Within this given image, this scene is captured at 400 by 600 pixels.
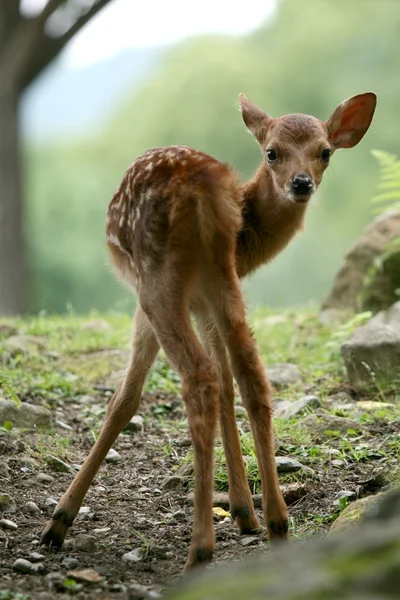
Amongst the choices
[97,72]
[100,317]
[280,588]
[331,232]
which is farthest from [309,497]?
[97,72]

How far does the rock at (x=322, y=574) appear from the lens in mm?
1805

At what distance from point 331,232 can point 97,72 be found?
10.7 m

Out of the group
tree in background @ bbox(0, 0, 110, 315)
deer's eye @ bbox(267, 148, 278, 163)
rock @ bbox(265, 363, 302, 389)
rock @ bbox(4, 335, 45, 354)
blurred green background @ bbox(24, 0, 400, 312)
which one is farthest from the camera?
blurred green background @ bbox(24, 0, 400, 312)

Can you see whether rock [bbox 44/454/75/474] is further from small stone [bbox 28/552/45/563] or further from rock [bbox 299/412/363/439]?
rock [bbox 299/412/363/439]

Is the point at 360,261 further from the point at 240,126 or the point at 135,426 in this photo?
the point at 240,126

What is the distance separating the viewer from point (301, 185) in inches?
176

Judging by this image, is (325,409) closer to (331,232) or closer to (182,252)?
(182,252)

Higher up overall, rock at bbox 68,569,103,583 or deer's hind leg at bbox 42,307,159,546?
deer's hind leg at bbox 42,307,159,546

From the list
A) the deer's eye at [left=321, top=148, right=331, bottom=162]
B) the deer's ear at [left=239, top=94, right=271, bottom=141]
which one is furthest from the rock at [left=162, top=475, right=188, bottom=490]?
the deer's ear at [left=239, top=94, right=271, bottom=141]

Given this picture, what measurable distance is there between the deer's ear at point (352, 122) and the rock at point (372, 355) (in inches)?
57.5

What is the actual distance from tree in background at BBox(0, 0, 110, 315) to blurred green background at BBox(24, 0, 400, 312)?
7056 millimetres

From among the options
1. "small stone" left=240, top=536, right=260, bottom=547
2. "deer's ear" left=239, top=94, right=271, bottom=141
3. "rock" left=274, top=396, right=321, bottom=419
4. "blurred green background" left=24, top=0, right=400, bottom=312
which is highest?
"blurred green background" left=24, top=0, right=400, bottom=312

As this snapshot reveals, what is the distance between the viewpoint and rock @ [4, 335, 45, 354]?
21.9ft

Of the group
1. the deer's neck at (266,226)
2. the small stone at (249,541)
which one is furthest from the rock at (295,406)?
the small stone at (249,541)
